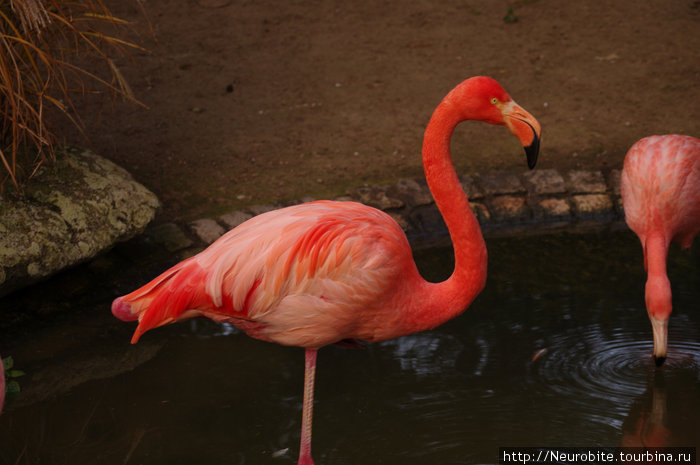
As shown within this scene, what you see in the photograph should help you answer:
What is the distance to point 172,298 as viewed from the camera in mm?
2979

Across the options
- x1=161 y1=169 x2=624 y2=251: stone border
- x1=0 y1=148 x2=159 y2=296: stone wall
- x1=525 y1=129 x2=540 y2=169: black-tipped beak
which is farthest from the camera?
x1=161 y1=169 x2=624 y2=251: stone border

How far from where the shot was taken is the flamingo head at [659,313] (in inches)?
134

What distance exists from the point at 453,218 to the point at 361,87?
13.2 ft

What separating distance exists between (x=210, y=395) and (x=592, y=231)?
273cm

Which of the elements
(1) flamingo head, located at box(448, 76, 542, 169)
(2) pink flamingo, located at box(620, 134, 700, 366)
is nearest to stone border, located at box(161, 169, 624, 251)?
(2) pink flamingo, located at box(620, 134, 700, 366)

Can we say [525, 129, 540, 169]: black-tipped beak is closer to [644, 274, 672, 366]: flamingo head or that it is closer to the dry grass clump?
[644, 274, 672, 366]: flamingo head

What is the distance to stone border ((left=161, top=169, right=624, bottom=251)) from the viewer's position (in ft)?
16.8

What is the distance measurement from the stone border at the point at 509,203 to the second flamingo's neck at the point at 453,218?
6.49 feet

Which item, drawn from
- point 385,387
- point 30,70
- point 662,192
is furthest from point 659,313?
point 30,70

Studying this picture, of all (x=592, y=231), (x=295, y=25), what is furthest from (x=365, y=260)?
(x=295, y=25)

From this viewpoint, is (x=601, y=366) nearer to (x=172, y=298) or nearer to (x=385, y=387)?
(x=385, y=387)

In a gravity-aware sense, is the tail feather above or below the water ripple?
above

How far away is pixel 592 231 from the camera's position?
5.07 metres

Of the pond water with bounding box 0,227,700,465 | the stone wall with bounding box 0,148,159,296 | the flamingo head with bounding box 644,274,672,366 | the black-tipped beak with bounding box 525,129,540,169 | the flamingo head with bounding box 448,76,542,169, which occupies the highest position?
the flamingo head with bounding box 448,76,542,169
